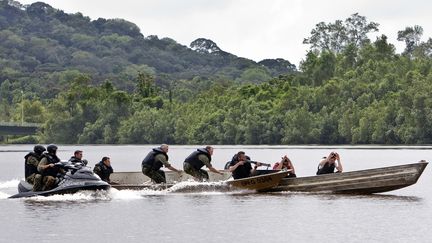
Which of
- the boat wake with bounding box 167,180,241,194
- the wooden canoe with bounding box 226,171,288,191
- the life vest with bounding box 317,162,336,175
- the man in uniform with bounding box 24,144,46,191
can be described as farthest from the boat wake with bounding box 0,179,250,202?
the life vest with bounding box 317,162,336,175

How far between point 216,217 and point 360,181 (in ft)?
30.2

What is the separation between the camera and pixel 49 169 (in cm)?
4388

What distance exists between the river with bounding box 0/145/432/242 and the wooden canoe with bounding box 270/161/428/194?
39cm

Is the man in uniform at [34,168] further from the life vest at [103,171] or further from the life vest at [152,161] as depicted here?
the life vest at [152,161]

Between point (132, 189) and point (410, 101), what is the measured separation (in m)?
114

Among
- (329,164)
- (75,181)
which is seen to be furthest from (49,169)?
(329,164)

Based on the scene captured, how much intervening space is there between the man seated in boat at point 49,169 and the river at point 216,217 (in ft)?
1.93

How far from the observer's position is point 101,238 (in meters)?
33.5

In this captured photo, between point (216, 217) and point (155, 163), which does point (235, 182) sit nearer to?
point (155, 163)

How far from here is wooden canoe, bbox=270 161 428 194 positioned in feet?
149

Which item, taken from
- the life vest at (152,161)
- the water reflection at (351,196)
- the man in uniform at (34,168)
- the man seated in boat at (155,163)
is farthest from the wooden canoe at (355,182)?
the man in uniform at (34,168)

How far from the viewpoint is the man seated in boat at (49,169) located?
142 feet

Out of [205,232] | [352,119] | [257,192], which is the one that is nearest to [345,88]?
[352,119]

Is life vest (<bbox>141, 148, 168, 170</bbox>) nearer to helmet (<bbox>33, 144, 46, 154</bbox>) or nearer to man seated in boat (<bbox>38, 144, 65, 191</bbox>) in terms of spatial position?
man seated in boat (<bbox>38, 144, 65, 191</bbox>)
